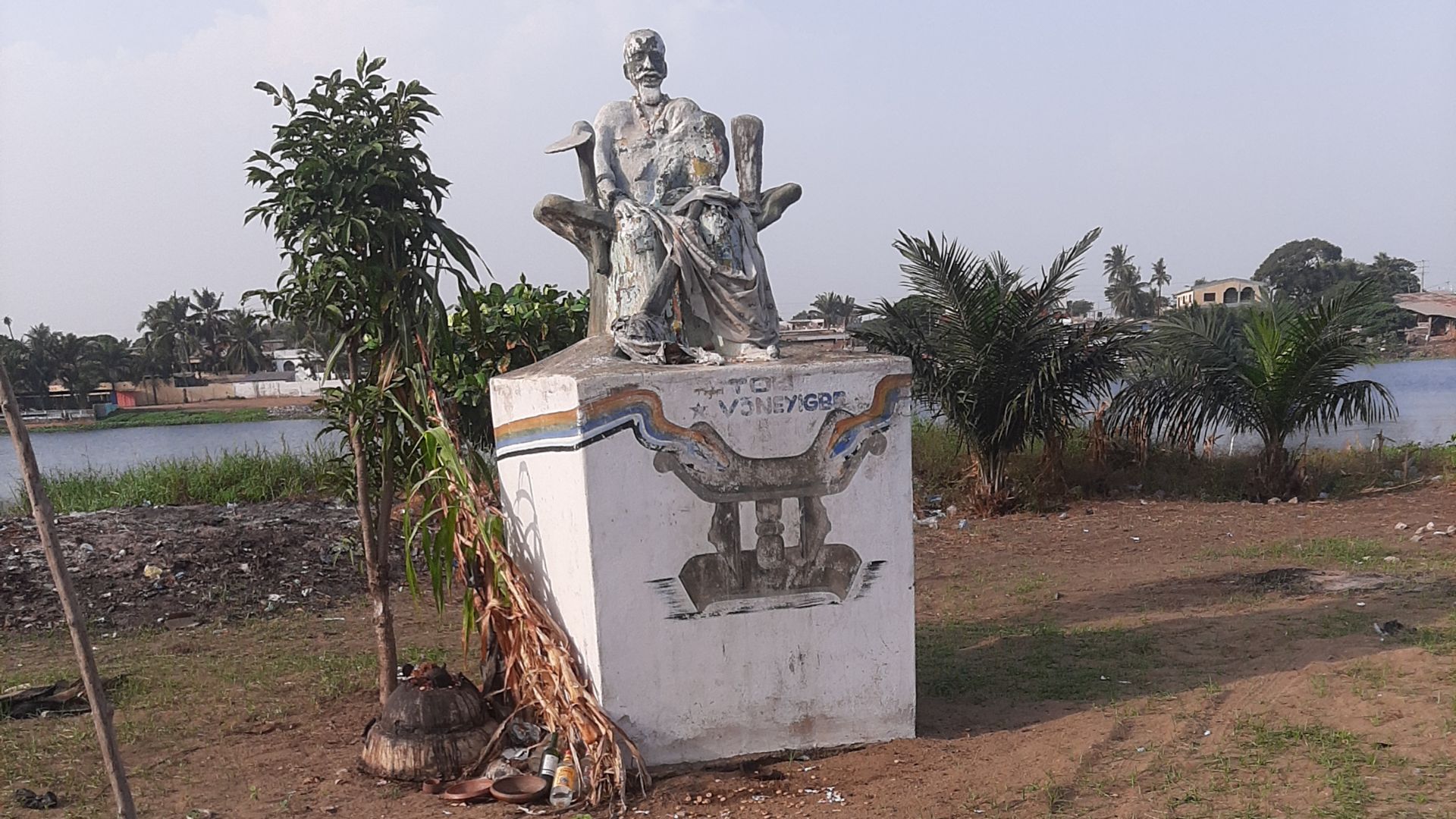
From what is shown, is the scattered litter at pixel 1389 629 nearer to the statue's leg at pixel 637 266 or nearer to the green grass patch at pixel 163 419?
the statue's leg at pixel 637 266

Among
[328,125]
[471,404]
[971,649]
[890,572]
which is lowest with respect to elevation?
[971,649]

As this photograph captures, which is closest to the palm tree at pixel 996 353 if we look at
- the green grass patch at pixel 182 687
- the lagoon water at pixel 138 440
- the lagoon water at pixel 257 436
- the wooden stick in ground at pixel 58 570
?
the lagoon water at pixel 257 436

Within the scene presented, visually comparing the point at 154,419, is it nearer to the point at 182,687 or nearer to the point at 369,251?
the point at 182,687

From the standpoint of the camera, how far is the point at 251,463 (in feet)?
40.7

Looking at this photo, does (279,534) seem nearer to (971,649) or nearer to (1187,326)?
(971,649)

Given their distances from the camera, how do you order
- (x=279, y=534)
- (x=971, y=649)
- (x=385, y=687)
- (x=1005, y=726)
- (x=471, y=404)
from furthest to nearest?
(x=279, y=534)
(x=471, y=404)
(x=971, y=649)
(x=385, y=687)
(x=1005, y=726)

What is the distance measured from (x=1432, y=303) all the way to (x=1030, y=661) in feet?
136

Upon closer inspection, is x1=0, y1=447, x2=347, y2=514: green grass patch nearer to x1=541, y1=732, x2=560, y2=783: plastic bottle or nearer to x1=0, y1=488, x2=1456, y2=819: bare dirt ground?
x1=0, y1=488, x2=1456, y2=819: bare dirt ground

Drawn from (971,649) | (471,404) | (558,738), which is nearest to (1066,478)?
(971,649)

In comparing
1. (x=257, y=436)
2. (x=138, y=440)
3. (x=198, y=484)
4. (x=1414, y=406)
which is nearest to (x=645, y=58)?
(x=198, y=484)

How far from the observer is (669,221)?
5273mm

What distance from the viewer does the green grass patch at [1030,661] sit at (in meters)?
5.66

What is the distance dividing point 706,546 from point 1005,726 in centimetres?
156

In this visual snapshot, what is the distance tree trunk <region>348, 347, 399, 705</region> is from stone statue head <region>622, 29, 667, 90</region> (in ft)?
5.94
